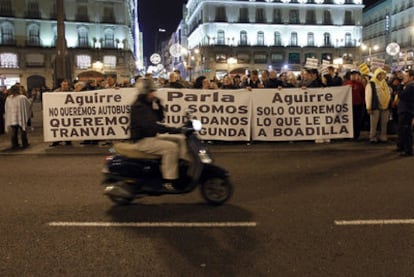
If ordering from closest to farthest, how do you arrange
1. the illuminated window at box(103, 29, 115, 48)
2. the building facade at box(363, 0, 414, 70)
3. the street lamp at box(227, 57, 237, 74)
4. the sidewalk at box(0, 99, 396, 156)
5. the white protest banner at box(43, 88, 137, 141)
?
the sidewalk at box(0, 99, 396, 156), the white protest banner at box(43, 88, 137, 141), the street lamp at box(227, 57, 237, 74), the illuminated window at box(103, 29, 115, 48), the building facade at box(363, 0, 414, 70)

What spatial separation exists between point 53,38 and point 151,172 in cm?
6961

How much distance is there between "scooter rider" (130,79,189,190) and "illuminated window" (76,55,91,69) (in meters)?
67.6

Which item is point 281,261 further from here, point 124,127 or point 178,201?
point 124,127

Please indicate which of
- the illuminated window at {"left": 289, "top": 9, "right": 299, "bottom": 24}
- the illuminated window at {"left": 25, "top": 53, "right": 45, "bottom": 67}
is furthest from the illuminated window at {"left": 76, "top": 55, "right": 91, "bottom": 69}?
the illuminated window at {"left": 289, "top": 9, "right": 299, "bottom": 24}

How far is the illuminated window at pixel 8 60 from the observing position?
222 ft

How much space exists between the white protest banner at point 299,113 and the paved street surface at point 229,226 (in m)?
2.59

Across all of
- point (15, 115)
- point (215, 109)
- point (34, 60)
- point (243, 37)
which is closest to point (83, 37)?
point (34, 60)

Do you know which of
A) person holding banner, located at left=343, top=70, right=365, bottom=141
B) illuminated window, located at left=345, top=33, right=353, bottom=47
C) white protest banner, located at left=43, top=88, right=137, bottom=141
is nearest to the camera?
white protest banner, located at left=43, top=88, right=137, bottom=141

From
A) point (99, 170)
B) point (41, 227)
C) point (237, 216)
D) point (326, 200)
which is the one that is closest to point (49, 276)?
point (41, 227)

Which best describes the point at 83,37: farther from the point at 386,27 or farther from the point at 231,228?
the point at 231,228

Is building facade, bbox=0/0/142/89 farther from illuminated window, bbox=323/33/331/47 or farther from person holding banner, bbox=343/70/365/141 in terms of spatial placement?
person holding banner, bbox=343/70/365/141

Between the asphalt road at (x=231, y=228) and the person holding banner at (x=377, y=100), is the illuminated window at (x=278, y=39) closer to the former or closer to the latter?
the person holding banner at (x=377, y=100)

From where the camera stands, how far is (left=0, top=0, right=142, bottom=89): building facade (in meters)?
68.4

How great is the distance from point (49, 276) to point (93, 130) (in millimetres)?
8389
